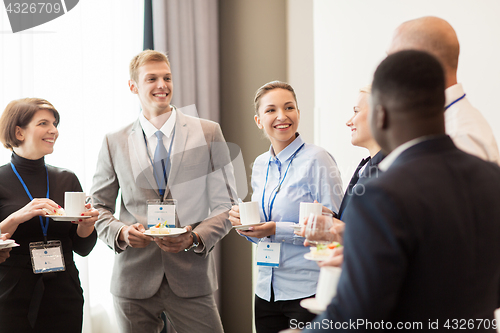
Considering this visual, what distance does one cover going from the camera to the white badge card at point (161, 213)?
2.17m

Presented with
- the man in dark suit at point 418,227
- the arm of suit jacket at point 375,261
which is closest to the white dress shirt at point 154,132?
the man in dark suit at point 418,227

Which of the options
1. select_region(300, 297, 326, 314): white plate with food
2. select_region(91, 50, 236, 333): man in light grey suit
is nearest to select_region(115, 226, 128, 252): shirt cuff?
select_region(91, 50, 236, 333): man in light grey suit

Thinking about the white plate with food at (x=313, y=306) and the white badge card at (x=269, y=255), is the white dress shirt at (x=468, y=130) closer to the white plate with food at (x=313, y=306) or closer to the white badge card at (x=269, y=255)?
the white plate with food at (x=313, y=306)

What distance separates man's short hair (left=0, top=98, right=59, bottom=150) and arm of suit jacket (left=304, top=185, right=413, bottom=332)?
2191mm

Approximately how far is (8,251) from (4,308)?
324 millimetres

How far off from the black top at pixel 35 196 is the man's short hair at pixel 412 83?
204cm

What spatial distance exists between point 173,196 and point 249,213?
0.52 metres

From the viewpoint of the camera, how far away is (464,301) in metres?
0.86

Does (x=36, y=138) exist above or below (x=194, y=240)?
above

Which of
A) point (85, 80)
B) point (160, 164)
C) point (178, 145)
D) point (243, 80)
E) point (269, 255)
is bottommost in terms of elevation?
point (269, 255)

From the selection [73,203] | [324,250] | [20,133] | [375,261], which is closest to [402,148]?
[375,261]

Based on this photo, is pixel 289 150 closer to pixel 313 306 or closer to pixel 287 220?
pixel 287 220

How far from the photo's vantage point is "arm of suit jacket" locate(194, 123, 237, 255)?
7.71ft

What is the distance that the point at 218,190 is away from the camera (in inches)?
96.0
